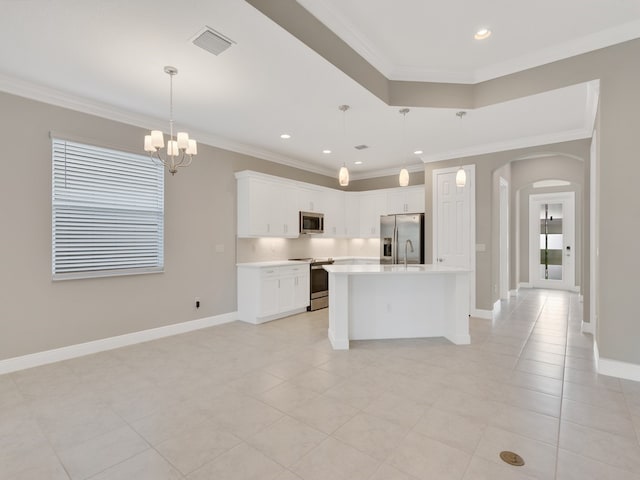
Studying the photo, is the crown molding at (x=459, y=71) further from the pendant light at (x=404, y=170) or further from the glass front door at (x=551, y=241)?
the glass front door at (x=551, y=241)

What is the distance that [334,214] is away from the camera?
7.05 meters

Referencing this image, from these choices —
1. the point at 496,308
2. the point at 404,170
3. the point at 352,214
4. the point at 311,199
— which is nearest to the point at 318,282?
the point at 311,199

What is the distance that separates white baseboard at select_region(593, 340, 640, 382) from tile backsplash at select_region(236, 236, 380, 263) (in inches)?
186

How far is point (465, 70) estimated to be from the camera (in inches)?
144

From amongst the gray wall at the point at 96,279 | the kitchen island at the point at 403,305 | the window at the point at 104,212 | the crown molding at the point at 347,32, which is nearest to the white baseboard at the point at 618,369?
the kitchen island at the point at 403,305

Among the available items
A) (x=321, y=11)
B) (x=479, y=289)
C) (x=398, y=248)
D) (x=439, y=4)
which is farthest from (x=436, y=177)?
(x=321, y=11)

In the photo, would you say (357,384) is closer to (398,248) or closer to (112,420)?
(112,420)

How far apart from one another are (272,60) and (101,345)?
371 cm

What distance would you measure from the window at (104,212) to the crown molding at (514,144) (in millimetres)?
4723

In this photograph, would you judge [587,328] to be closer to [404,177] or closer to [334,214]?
[404,177]

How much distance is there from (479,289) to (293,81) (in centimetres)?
449

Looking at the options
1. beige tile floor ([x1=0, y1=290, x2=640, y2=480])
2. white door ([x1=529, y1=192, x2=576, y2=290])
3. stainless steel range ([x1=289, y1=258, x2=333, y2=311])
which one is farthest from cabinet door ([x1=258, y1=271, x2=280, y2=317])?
white door ([x1=529, y1=192, x2=576, y2=290])

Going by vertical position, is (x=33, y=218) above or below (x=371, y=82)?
below

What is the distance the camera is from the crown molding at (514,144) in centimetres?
475
